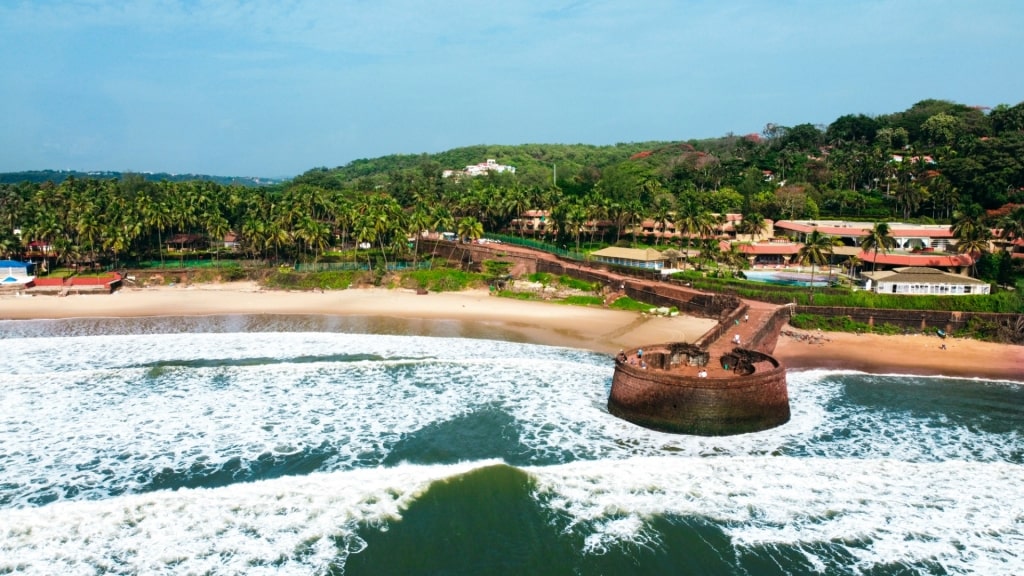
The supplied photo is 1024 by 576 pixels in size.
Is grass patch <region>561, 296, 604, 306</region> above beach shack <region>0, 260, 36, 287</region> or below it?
below

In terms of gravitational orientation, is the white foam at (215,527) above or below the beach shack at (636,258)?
below

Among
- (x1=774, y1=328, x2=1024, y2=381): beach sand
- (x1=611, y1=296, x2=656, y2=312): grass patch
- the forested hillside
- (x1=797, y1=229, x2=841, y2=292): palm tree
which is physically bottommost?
(x1=774, y1=328, x2=1024, y2=381): beach sand

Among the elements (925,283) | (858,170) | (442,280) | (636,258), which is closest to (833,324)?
(925,283)

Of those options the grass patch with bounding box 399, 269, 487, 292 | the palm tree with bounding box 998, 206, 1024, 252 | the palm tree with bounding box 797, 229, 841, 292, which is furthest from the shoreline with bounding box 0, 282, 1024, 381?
the palm tree with bounding box 998, 206, 1024, 252

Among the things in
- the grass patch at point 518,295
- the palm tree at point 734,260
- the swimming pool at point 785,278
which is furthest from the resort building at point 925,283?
the grass patch at point 518,295

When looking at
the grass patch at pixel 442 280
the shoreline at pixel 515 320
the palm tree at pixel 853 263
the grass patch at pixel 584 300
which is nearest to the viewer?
the shoreline at pixel 515 320

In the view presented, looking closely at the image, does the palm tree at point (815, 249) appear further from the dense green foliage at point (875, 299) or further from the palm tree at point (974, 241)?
the palm tree at point (974, 241)

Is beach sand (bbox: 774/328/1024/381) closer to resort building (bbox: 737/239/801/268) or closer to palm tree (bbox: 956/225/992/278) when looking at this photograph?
palm tree (bbox: 956/225/992/278)
